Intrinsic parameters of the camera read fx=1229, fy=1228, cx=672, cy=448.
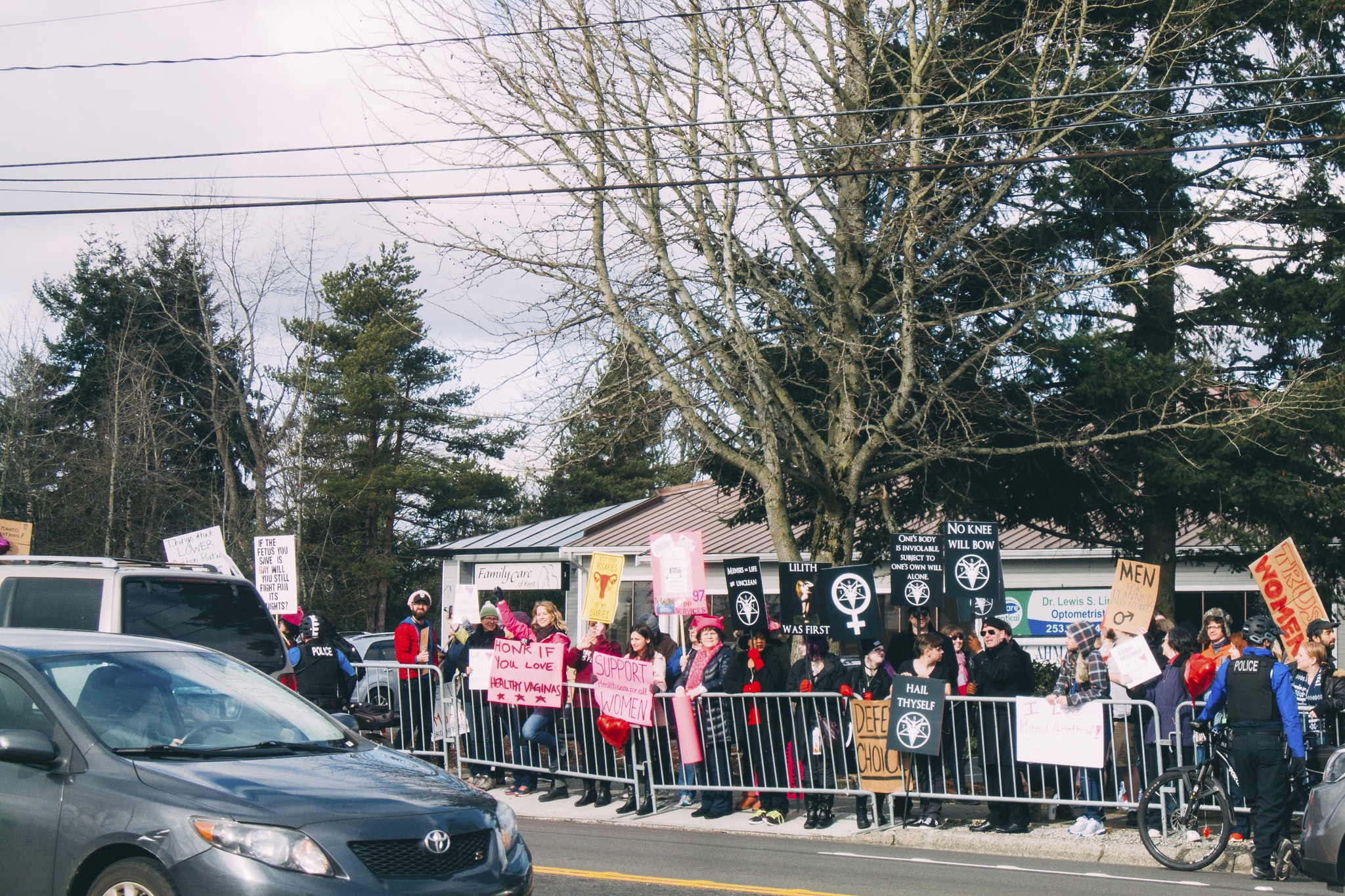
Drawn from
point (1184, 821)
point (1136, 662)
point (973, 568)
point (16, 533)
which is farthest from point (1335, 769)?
point (16, 533)

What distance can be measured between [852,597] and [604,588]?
3.02 metres

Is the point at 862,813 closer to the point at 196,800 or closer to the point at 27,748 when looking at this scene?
the point at 196,800

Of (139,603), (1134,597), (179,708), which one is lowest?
(179,708)

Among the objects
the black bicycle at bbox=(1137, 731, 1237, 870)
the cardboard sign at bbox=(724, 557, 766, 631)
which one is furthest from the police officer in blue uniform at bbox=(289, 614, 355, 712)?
the black bicycle at bbox=(1137, 731, 1237, 870)

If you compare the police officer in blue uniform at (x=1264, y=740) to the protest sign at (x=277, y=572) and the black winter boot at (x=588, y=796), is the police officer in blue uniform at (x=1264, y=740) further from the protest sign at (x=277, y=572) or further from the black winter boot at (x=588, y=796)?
the protest sign at (x=277, y=572)

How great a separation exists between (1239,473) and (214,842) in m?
14.3

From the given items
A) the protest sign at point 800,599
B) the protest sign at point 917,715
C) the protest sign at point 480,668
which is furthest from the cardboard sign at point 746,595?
the protest sign at point 480,668

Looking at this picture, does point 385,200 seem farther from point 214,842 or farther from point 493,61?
point 214,842

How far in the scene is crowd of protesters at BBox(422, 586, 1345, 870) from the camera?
10.8 meters

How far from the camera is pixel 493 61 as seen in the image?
661 inches

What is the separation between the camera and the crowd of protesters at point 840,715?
10773 millimetres

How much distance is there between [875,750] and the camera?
1131 centimetres

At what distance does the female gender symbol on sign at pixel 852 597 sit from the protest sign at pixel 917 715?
60.5 inches

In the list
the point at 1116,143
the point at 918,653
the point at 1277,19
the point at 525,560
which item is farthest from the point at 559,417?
the point at 525,560
